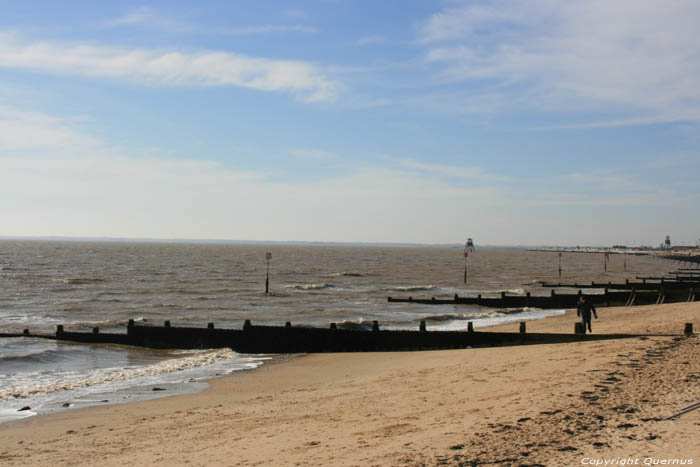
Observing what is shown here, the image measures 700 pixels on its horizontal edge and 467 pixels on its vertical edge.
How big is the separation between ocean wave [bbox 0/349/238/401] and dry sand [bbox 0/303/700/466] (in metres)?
3.45

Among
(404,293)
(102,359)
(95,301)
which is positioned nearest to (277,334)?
(102,359)

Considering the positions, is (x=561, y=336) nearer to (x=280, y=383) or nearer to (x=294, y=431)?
(x=280, y=383)

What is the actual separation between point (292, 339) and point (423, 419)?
46.9 ft

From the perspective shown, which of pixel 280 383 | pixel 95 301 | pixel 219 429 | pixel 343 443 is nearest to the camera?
pixel 343 443

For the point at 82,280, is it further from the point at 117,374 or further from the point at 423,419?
the point at 423,419

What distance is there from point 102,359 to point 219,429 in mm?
13295

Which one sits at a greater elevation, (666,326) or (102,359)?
(666,326)

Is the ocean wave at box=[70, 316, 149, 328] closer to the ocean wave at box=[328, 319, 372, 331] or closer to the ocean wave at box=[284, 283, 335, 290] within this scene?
the ocean wave at box=[328, 319, 372, 331]

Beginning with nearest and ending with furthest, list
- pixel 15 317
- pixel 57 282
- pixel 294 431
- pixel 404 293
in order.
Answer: pixel 294 431 < pixel 15 317 < pixel 404 293 < pixel 57 282

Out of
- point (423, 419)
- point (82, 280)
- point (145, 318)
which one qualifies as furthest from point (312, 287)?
point (423, 419)

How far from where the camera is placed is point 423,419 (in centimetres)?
1062

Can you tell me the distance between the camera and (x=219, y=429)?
37.0 feet

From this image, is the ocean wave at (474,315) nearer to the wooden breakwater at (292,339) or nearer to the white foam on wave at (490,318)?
the white foam on wave at (490,318)

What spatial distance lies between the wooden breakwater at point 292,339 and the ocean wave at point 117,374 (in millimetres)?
997
